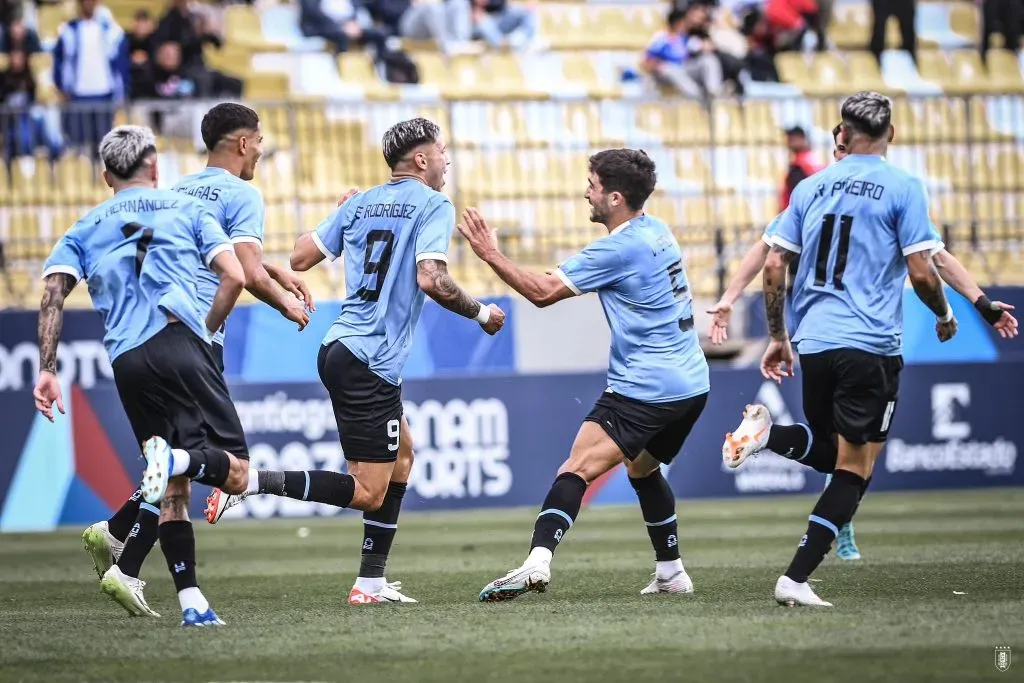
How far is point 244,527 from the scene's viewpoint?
14.3m

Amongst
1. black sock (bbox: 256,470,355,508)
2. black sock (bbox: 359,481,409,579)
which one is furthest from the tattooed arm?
black sock (bbox: 256,470,355,508)

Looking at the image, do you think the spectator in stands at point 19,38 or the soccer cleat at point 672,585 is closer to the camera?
the soccer cleat at point 672,585

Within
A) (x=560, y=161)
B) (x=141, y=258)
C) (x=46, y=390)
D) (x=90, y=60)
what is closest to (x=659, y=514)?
(x=141, y=258)

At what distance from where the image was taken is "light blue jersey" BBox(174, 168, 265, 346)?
8141 millimetres

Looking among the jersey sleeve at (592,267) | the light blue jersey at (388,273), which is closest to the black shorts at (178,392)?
the light blue jersey at (388,273)

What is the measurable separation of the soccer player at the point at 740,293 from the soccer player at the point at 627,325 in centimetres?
23

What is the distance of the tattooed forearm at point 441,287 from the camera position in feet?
25.3

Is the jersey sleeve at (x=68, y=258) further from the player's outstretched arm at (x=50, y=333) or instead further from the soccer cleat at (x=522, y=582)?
the soccer cleat at (x=522, y=582)

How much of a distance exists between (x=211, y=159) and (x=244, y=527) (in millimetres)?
6562

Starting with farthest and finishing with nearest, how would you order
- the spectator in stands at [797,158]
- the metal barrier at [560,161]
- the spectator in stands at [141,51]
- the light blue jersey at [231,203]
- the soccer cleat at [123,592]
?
the spectator in stands at [141,51], the metal barrier at [560,161], the spectator in stands at [797,158], the light blue jersey at [231,203], the soccer cleat at [123,592]

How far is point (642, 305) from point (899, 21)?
1510cm

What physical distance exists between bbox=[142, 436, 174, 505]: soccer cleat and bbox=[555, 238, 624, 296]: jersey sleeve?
217 cm

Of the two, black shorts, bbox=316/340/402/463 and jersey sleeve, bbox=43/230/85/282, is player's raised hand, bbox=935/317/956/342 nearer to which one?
black shorts, bbox=316/340/402/463

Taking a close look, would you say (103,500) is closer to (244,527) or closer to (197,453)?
(244,527)
